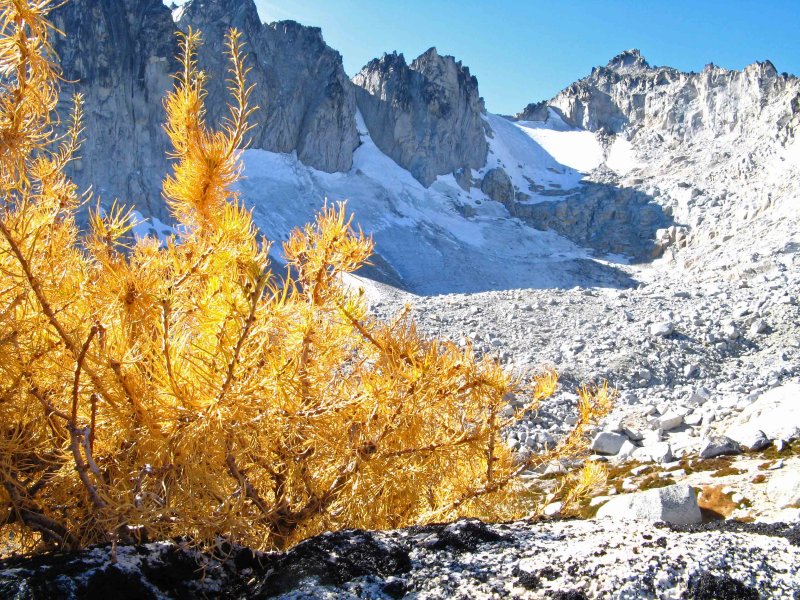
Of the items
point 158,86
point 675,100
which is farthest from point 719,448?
point 675,100

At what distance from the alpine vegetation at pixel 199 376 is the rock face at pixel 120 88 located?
4839cm

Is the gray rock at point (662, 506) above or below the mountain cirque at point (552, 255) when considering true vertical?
below

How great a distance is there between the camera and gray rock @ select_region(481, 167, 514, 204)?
79.2m

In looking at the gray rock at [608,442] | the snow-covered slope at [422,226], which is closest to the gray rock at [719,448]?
the gray rock at [608,442]

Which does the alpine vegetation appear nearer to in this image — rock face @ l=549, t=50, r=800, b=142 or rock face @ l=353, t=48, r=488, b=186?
rock face @ l=549, t=50, r=800, b=142

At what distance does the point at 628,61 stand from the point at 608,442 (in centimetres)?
11034

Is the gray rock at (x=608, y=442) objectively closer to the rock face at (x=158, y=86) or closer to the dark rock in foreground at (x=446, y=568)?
the dark rock in foreground at (x=446, y=568)

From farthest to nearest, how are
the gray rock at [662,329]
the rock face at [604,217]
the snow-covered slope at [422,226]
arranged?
the rock face at [604,217]
the snow-covered slope at [422,226]
the gray rock at [662,329]

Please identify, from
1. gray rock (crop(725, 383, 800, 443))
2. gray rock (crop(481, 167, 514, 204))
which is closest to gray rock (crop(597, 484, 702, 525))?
gray rock (crop(725, 383, 800, 443))

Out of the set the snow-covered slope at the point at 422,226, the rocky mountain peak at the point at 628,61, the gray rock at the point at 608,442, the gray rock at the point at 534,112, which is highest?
the rocky mountain peak at the point at 628,61

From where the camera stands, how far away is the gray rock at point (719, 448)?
12164 mm

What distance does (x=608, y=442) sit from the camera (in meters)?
14.1

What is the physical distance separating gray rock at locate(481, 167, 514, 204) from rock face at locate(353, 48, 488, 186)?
3.77 meters

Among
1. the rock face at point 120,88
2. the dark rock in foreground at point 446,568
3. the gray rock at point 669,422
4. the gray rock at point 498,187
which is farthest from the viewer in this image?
the gray rock at point 498,187
